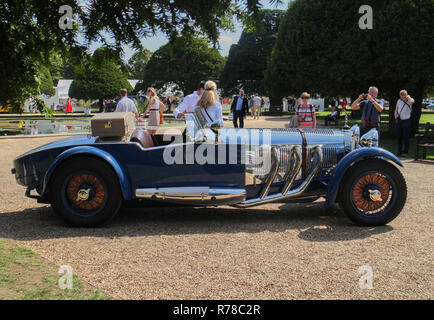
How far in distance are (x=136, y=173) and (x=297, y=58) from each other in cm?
1589

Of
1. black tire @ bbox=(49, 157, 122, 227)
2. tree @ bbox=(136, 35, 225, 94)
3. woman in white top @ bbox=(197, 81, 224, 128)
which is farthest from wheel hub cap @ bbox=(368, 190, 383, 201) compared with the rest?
tree @ bbox=(136, 35, 225, 94)

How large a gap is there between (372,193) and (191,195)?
2289mm

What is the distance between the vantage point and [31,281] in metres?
3.77

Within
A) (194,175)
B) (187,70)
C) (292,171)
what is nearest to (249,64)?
(187,70)

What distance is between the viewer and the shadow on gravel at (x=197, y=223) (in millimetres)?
5262

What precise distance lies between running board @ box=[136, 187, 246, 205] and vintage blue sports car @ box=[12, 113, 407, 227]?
0.04 feet

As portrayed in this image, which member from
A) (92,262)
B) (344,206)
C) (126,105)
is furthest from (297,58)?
(92,262)

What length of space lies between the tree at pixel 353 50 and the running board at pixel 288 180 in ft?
35.9

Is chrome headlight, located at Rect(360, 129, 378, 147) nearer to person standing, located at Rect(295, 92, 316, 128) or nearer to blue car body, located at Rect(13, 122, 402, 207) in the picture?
blue car body, located at Rect(13, 122, 402, 207)

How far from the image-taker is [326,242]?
Result: 4.93 meters

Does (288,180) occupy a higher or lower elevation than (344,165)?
lower

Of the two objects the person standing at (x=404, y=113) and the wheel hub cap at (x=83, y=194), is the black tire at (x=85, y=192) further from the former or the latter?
the person standing at (x=404, y=113)

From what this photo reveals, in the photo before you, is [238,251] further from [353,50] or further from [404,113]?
[353,50]

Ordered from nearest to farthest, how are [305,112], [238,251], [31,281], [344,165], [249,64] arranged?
[31,281] → [238,251] → [344,165] → [305,112] → [249,64]
